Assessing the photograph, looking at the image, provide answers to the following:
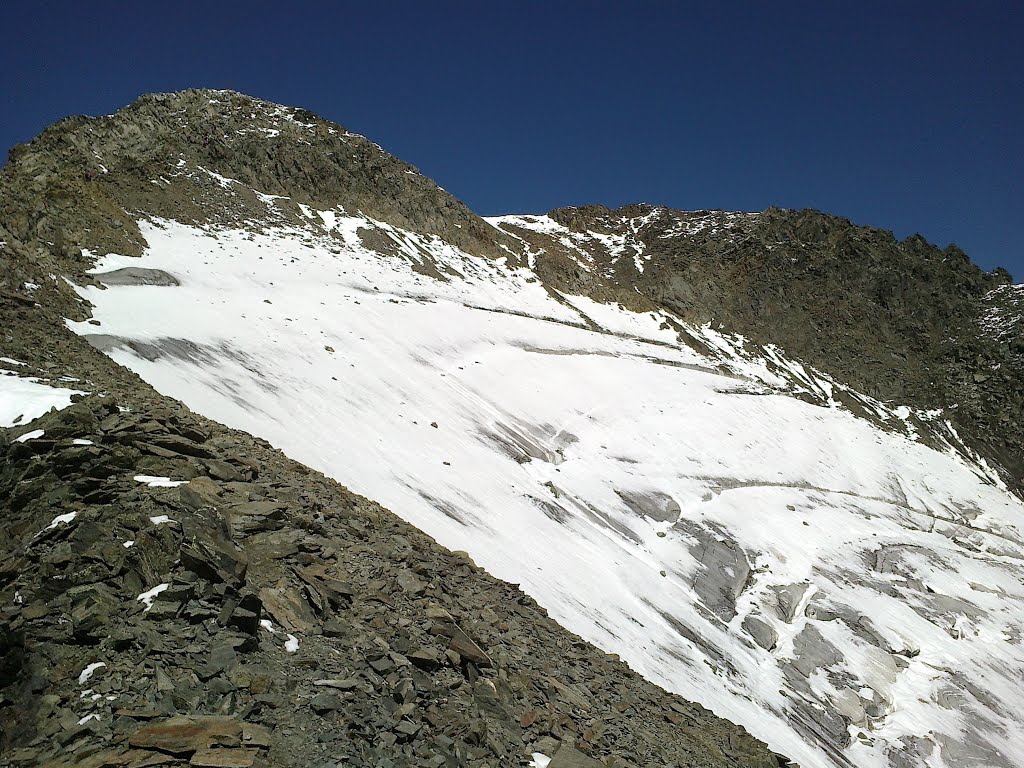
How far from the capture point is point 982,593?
2489 centimetres

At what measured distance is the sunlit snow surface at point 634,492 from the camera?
604 inches

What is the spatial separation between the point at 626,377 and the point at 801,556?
14.7 m

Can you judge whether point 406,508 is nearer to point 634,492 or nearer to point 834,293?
point 634,492

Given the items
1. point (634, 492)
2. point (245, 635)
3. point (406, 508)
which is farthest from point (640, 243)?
point (245, 635)

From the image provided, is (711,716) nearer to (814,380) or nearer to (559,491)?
(559,491)

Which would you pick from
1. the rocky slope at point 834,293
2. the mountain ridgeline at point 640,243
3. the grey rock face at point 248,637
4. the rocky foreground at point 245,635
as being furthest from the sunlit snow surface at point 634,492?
the rocky slope at point 834,293

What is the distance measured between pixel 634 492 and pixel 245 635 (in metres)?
19.1

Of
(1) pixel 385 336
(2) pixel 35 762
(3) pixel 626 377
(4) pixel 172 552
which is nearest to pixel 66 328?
(4) pixel 172 552

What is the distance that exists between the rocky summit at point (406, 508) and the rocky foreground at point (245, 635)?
4cm

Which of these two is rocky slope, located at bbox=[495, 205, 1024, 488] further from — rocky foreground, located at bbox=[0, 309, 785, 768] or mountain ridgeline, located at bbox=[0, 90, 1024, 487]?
rocky foreground, located at bbox=[0, 309, 785, 768]

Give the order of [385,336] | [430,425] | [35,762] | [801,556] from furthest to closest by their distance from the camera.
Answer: [385,336], [801,556], [430,425], [35,762]

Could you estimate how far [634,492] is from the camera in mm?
23453

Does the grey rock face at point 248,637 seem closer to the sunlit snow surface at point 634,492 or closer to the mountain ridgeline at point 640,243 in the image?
the sunlit snow surface at point 634,492

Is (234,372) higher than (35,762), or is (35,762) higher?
(234,372)
